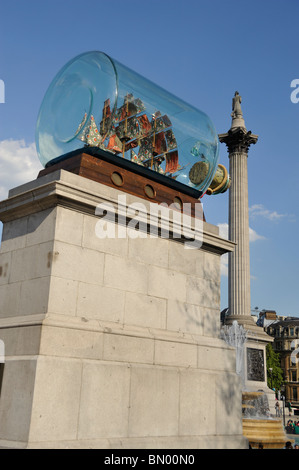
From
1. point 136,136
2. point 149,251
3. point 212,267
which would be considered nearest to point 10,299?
point 149,251

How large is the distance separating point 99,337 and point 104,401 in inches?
32.9

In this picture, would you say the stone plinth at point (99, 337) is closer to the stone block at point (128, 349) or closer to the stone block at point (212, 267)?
the stone block at point (128, 349)

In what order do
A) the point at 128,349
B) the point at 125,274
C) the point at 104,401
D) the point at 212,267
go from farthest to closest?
1. the point at 212,267
2. the point at 125,274
3. the point at 128,349
4. the point at 104,401

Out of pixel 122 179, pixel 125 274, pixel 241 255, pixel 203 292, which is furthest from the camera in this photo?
pixel 241 255

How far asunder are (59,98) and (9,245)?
8.60ft

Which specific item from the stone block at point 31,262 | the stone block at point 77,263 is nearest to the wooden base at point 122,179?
the stone block at point 77,263

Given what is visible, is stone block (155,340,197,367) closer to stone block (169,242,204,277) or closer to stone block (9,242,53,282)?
stone block (169,242,204,277)

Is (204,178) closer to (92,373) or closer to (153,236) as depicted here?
(153,236)

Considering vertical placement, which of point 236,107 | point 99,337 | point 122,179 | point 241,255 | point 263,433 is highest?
point 236,107

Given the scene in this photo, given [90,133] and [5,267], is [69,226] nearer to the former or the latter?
[5,267]

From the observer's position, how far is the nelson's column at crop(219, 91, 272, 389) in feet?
125

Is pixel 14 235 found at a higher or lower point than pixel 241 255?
lower

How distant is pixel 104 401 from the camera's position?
21.0 ft
